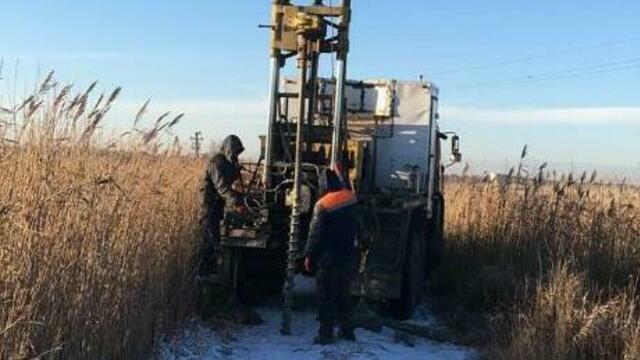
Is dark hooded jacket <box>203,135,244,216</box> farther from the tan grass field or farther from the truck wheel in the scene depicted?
the truck wheel

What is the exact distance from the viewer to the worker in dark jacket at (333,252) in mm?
8969

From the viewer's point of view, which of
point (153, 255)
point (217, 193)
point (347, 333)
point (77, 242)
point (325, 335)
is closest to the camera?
point (77, 242)

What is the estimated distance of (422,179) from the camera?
12297 millimetres

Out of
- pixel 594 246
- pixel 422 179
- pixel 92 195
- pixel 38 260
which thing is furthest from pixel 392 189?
pixel 38 260

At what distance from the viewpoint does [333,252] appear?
914 centimetres

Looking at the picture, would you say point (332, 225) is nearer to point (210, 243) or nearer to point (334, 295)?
point (334, 295)

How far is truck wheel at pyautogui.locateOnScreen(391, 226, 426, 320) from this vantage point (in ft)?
Result: 35.9

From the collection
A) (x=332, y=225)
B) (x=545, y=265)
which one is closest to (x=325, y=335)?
(x=332, y=225)

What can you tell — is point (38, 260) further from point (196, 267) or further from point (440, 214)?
point (440, 214)

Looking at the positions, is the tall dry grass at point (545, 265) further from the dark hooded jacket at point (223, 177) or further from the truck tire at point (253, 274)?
the dark hooded jacket at point (223, 177)

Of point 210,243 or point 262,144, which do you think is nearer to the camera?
point 210,243

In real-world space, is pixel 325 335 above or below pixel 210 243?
below

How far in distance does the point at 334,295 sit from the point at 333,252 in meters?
0.49

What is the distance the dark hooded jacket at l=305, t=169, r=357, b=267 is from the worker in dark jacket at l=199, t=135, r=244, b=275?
4.19 feet
